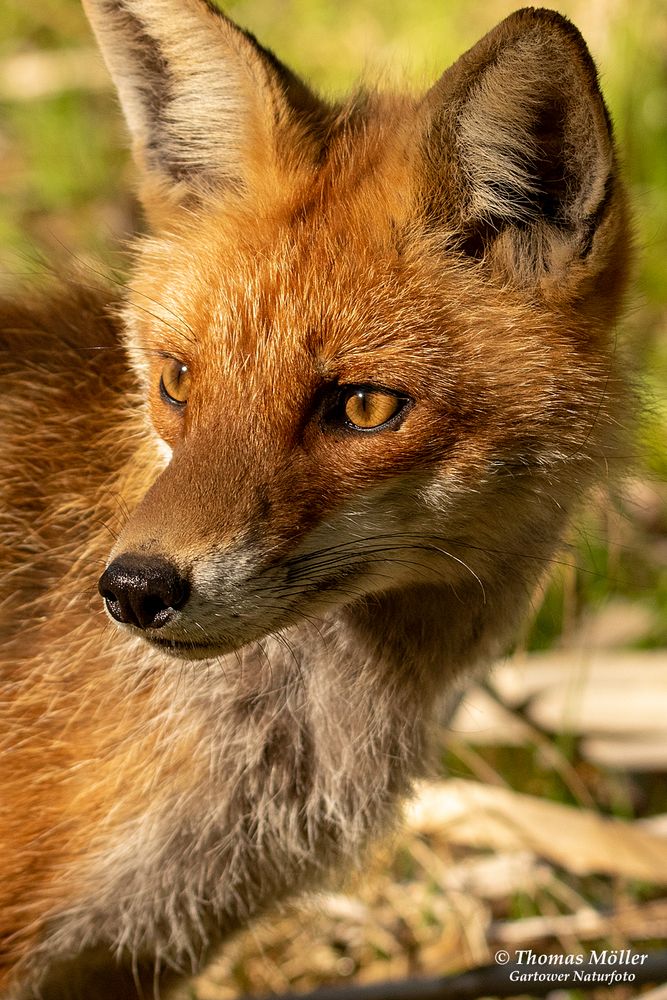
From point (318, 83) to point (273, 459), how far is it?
12.4 feet

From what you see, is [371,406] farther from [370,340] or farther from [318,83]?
[318,83]

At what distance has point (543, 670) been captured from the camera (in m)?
4.69

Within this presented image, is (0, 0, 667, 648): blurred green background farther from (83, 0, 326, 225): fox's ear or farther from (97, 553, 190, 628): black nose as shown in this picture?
(97, 553, 190, 628): black nose

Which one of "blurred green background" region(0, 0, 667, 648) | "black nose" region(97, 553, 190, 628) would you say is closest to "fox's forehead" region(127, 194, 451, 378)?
"black nose" region(97, 553, 190, 628)

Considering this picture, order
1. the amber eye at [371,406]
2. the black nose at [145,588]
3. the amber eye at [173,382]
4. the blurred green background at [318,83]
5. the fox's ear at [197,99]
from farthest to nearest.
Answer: the blurred green background at [318,83] < the fox's ear at [197,99] < the amber eye at [173,382] < the amber eye at [371,406] < the black nose at [145,588]

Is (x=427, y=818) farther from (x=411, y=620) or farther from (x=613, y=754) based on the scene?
(x=411, y=620)

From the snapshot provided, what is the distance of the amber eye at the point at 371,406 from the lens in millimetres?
2430

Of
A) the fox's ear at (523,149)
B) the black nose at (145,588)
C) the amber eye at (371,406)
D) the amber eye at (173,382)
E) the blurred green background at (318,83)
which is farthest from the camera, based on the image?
the blurred green background at (318,83)

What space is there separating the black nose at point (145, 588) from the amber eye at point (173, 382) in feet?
1.68

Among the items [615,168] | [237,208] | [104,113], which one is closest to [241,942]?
[237,208]

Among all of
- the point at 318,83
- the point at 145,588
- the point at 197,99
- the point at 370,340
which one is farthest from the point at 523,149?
the point at 318,83

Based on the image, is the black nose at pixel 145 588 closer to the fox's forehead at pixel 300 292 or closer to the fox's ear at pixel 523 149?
the fox's forehead at pixel 300 292

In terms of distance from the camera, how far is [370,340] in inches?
96.2

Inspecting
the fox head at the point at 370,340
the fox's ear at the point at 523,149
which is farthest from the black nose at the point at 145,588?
the fox's ear at the point at 523,149
